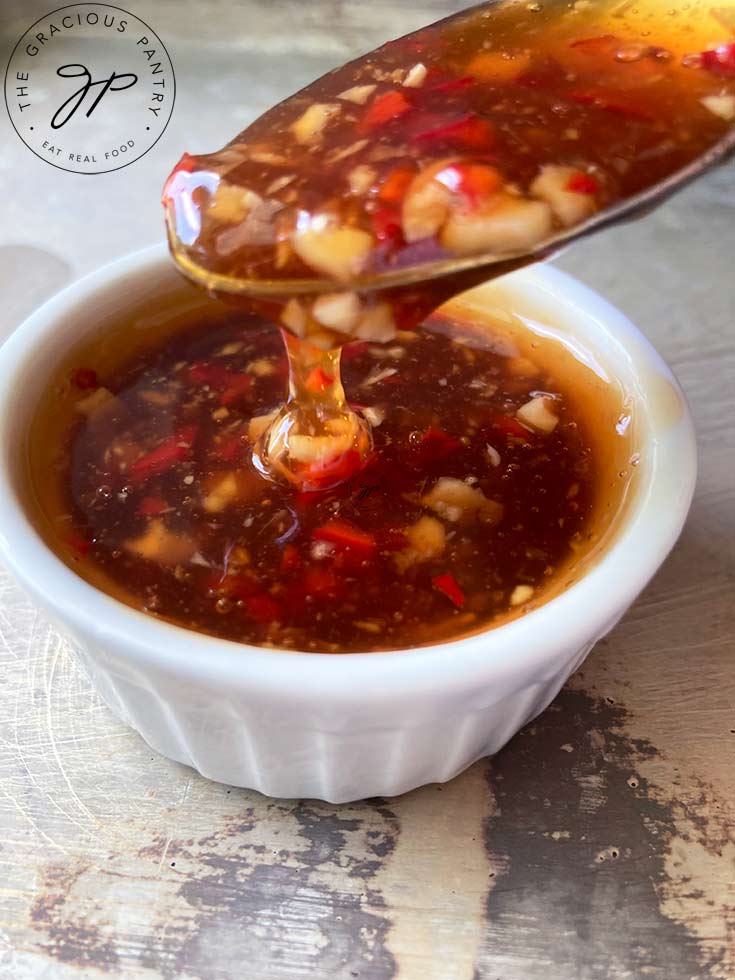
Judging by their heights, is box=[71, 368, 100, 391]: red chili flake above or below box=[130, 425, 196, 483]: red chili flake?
above

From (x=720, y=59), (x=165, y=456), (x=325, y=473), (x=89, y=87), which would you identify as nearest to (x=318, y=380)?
(x=325, y=473)

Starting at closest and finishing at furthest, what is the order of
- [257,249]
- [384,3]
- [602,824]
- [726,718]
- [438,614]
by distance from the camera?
[257,249], [438,614], [602,824], [726,718], [384,3]

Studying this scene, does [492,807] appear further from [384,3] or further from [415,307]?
[384,3]

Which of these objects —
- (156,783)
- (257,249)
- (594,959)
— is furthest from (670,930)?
(257,249)

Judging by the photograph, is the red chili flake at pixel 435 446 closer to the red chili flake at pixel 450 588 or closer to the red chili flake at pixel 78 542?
the red chili flake at pixel 450 588

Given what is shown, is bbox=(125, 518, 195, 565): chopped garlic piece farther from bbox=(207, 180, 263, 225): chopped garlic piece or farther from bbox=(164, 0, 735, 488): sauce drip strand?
bbox=(207, 180, 263, 225): chopped garlic piece

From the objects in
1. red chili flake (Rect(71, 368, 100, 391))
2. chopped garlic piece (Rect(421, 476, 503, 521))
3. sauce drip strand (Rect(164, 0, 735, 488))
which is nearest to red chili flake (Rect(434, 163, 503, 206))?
sauce drip strand (Rect(164, 0, 735, 488))
